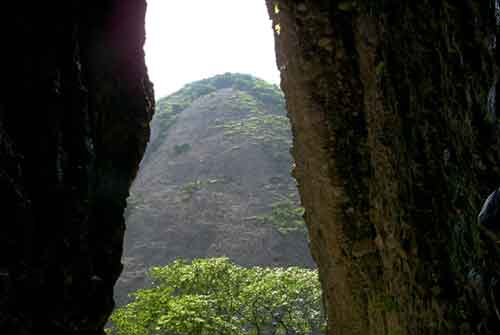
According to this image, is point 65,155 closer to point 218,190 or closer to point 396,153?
point 396,153

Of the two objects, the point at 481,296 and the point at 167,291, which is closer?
the point at 481,296

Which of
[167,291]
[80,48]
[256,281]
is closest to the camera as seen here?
[80,48]

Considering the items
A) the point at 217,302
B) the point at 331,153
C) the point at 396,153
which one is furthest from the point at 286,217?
the point at 396,153

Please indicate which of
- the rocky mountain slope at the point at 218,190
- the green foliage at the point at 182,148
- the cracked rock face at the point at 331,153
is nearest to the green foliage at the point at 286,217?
the rocky mountain slope at the point at 218,190

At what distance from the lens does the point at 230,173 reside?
43.4m

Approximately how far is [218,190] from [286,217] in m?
7.36

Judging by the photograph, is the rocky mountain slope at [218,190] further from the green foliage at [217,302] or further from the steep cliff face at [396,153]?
the steep cliff face at [396,153]

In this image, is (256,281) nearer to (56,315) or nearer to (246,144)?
(56,315)

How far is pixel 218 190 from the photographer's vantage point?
41344 mm

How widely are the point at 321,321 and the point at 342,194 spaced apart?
16657 mm

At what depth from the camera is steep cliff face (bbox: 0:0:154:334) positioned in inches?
176

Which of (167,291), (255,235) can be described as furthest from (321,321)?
(255,235)

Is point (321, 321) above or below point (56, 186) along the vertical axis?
below

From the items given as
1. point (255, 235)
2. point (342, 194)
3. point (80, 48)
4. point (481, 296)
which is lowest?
point (255, 235)
